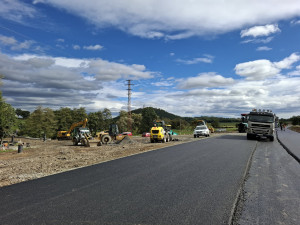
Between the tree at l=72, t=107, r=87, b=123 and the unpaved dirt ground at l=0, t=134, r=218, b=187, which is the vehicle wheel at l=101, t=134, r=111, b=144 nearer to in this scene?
the unpaved dirt ground at l=0, t=134, r=218, b=187

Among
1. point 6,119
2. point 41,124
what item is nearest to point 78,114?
point 41,124

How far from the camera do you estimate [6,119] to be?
26375mm

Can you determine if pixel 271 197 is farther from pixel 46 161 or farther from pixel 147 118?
pixel 147 118

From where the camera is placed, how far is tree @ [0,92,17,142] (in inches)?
1027

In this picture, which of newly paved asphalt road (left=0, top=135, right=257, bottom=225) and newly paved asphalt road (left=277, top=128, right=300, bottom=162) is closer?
newly paved asphalt road (left=0, top=135, right=257, bottom=225)

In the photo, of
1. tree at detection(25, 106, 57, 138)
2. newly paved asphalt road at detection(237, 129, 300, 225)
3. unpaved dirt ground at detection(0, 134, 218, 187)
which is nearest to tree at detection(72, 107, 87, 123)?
tree at detection(25, 106, 57, 138)

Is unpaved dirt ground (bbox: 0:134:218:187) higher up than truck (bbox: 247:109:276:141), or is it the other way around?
truck (bbox: 247:109:276:141)

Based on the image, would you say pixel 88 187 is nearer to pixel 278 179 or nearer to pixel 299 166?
pixel 278 179

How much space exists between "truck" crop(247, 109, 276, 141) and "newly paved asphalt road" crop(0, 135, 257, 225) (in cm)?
1592

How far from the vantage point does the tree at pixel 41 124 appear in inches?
2442

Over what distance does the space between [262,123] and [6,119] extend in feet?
87.0

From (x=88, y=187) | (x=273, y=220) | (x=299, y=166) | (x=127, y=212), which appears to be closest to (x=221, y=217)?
(x=273, y=220)

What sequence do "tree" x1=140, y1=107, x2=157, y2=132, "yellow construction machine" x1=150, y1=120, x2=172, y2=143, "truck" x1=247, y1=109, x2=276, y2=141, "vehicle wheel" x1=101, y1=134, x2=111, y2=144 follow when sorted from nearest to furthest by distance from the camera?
"truck" x1=247, y1=109, x2=276, y2=141
"yellow construction machine" x1=150, y1=120, x2=172, y2=143
"vehicle wheel" x1=101, y1=134, x2=111, y2=144
"tree" x1=140, y1=107, x2=157, y2=132

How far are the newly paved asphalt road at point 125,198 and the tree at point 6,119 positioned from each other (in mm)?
21943
